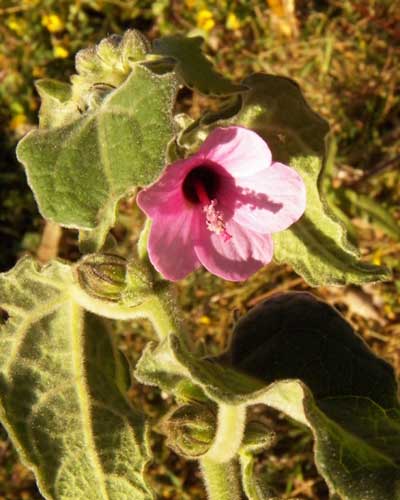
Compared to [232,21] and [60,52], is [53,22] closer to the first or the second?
[60,52]

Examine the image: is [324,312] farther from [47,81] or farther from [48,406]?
[47,81]

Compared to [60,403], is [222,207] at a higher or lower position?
higher

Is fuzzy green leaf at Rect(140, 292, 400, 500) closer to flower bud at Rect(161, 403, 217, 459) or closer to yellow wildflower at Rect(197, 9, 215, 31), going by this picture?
flower bud at Rect(161, 403, 217, 459)

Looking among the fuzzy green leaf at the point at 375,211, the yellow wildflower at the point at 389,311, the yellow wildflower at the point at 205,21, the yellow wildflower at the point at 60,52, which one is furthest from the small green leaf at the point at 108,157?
the yellow wildflower at the point at 60,52

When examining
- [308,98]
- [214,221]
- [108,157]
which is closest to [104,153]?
[108,157]

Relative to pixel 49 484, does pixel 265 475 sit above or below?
below

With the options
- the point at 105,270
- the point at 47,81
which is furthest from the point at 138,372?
the point at 47,81

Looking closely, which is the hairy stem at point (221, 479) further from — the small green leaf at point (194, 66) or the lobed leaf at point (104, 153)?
the small green leaf at point (194, 66)
